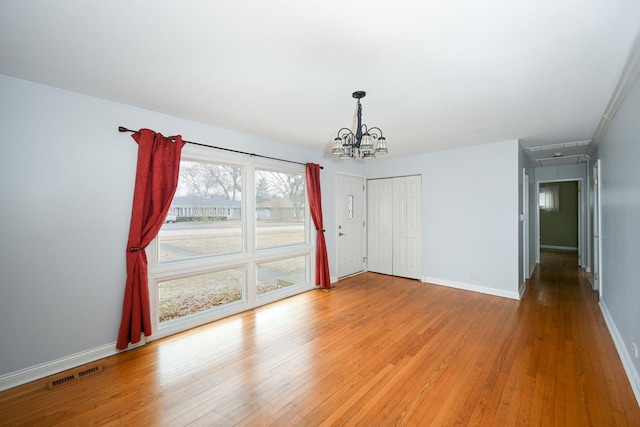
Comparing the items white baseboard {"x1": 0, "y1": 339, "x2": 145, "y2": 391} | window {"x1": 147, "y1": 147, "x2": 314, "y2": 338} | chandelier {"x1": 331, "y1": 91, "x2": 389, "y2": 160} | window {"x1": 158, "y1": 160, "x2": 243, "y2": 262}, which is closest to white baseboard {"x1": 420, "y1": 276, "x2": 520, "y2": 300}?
window {"x1": 147, "y1": 147, "x2": 314, "y2": 338}

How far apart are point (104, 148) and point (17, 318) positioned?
1.64m

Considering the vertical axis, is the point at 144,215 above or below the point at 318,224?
above

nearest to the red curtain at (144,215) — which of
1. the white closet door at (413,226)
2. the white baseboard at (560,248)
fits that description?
the white closet door at (413,226)

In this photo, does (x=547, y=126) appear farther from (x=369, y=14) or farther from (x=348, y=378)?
(x=348, y=378)

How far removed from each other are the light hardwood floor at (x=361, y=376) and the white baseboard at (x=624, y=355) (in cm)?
7

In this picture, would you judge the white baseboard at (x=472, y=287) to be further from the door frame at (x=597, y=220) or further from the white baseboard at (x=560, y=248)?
the white baseboard at (x=560, y=248)

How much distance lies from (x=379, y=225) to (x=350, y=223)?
2.28 feet

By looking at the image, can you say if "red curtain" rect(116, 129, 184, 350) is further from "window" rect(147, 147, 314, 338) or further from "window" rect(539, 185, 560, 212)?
"window" rect(539, 185, 560, 212)

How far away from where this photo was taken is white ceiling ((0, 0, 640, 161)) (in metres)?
1.55

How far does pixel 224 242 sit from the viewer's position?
12.4ft

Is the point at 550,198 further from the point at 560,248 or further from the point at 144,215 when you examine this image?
the point at 144,215

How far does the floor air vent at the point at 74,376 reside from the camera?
2.30 metres

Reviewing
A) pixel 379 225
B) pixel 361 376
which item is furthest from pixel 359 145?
pixel 379 225

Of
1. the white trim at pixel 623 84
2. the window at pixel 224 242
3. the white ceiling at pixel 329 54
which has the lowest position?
the window at pixel 224 242
